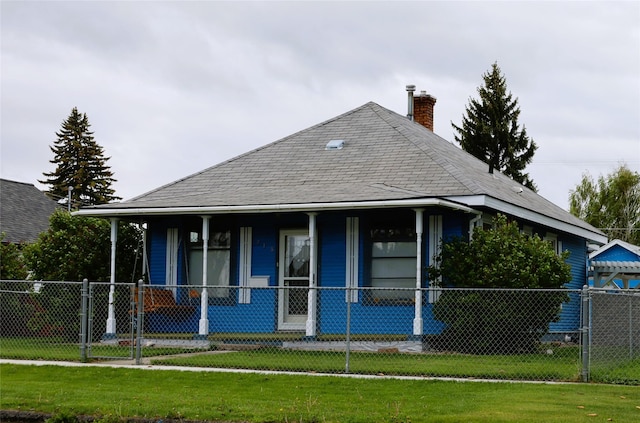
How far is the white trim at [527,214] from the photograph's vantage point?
1878 centimetres

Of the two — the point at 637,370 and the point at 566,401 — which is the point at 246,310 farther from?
the point at 566,401

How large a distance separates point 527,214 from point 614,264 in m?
8.17

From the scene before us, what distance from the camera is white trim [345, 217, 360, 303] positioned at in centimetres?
2003

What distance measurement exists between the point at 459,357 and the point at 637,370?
289 centimetres

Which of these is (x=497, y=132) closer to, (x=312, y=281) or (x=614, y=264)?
(x=614, y=264)

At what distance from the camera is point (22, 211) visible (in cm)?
3616

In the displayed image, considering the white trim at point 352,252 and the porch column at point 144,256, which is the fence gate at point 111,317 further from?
the white trim at point 352,252

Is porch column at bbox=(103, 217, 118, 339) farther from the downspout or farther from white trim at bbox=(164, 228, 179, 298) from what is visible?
the downspout

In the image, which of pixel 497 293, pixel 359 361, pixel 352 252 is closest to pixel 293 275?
pixel 352 252

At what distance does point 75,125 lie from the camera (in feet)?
204

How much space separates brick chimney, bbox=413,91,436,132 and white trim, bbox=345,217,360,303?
32.1 feet

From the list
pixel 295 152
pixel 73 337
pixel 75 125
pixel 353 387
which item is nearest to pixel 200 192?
pixel 295 152

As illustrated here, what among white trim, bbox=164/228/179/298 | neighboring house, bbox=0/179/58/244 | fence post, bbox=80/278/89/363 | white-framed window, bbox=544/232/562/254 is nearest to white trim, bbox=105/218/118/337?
white trim, bbox=164/228/179/298

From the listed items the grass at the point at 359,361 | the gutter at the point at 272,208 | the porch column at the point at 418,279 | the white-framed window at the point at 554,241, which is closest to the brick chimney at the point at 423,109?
the white-framed window at the point at 554,241
